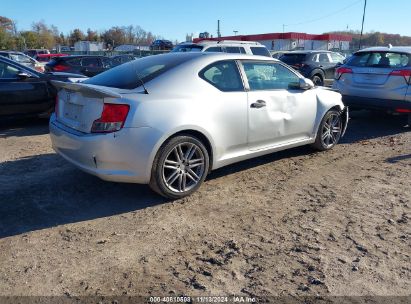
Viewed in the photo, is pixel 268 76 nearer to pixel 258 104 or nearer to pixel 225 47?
pixel 258 104

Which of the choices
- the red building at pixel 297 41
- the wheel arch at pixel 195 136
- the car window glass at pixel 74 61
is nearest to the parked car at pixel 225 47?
the car window glass at pixel 74 61

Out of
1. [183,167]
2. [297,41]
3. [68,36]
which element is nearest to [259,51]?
[183,167]

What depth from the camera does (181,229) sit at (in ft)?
12.2

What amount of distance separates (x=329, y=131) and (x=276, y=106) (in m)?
1.59

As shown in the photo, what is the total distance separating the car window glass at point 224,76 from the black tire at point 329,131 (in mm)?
1897

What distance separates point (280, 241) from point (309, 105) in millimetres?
2793

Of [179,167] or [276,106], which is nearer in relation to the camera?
[179,167]

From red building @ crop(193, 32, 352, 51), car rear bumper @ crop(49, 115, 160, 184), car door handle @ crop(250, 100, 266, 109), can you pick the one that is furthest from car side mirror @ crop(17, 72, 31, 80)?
red building @ crop(193, 32, 352, 51)

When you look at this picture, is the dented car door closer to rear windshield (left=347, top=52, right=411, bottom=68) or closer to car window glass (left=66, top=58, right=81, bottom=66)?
rear windshield (left=347, top=52, right=411, bottom=68)

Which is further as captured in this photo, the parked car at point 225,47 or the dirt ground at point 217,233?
the parked car at point 225,47

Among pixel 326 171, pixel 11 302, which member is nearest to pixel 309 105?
pixel 326 171

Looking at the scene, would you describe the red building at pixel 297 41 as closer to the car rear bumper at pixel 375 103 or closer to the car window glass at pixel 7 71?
the car rear bumper at pixel 375 103

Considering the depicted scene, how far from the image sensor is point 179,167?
4.30 m

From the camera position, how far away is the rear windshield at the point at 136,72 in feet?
14.2
